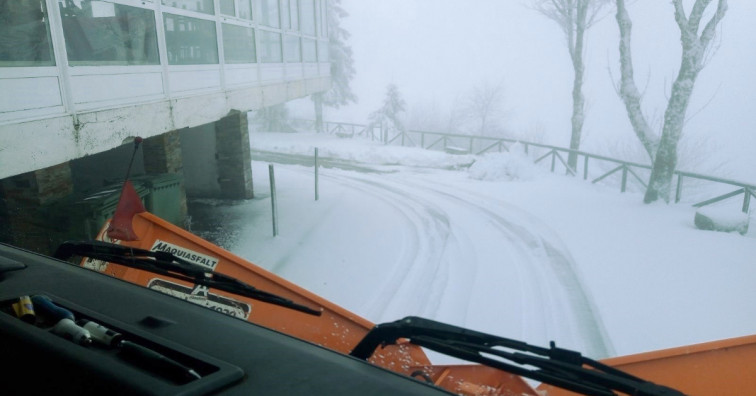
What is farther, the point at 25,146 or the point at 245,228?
the point at 245,228

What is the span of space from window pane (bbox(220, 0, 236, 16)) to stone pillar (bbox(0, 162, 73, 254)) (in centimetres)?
403

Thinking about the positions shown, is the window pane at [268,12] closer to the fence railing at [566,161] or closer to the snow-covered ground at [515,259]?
the snow-covered ground at [515,259]

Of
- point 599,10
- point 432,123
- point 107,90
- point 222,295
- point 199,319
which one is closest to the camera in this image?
point 199,319

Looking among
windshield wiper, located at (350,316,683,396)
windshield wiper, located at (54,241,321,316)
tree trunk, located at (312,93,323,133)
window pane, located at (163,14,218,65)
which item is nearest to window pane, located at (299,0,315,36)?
window pane, located at (163,14,218,65)

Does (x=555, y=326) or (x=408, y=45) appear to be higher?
(x=408, y=45)

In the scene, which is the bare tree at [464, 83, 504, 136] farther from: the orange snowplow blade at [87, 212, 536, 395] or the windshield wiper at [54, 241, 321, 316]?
the windshield wiper at [54, 241, 321, 316]

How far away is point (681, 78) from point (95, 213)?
45.9 ft

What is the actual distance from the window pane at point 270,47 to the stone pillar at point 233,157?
1541mm

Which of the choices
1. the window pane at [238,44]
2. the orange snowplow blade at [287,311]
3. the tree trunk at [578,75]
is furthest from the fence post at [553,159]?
the orange snowplow blade at [287,311]

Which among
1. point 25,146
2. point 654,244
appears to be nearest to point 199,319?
point 25,146

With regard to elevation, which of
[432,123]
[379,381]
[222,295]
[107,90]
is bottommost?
[432,123]

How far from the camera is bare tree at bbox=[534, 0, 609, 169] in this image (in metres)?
19.0

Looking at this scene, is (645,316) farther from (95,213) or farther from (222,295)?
(95,213)

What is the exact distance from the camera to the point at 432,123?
56.7 meters
